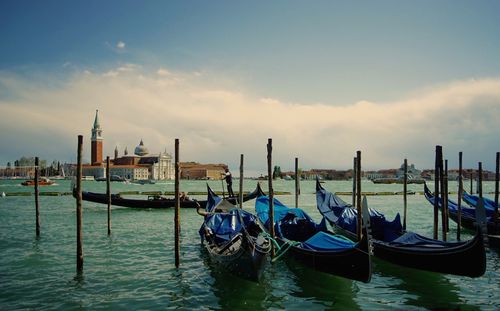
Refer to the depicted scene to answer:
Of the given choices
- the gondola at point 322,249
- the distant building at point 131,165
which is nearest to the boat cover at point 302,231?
the gondola at point 322,249

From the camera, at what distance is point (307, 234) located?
9320mm

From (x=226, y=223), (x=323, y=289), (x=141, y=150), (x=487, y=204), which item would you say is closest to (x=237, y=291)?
(x=323, y=289)

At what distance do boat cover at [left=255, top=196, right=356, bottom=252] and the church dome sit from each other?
115m

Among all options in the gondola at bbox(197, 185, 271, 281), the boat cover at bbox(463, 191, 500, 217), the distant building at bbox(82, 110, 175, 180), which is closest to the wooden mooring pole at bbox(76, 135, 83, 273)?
the gondola at bbox(197, 185, 271, 281)

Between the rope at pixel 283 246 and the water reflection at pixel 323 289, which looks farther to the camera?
the rope at pixel 283 246

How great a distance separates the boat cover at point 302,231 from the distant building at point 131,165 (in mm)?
96861

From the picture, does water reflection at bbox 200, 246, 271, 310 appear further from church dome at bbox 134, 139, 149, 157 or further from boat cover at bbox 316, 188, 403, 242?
church dome at bbox 134, 139, 149, 157

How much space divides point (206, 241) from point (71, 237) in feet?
18.5

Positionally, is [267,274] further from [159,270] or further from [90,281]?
[90,281]

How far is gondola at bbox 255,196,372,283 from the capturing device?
6.19 meters

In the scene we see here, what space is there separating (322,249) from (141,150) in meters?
120

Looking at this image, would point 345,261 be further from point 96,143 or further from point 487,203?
point 96,143

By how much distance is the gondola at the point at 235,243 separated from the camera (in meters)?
6.64

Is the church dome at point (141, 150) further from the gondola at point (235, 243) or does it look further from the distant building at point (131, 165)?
the gondola at point (235, 243)
